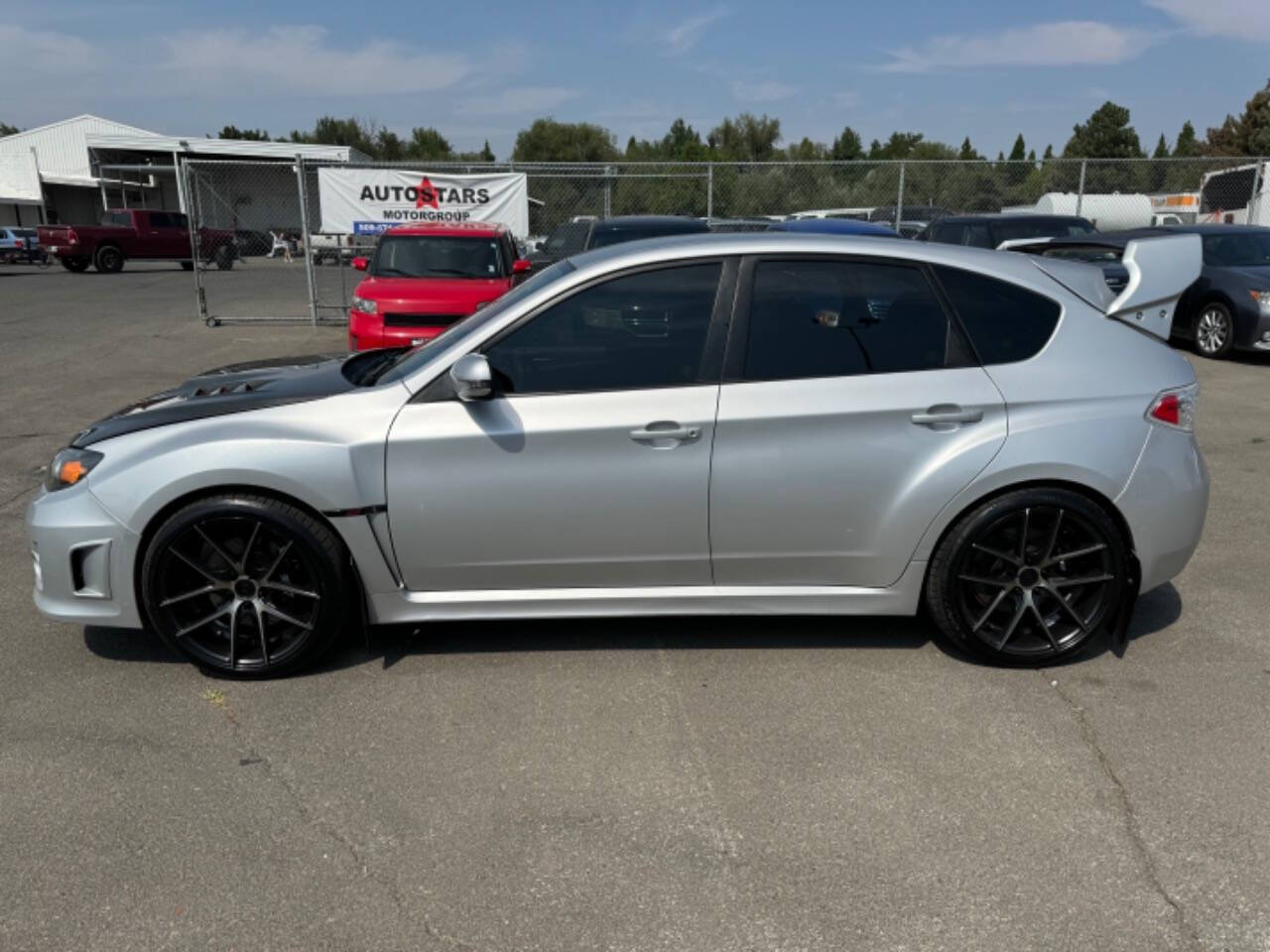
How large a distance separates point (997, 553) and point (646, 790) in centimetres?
171

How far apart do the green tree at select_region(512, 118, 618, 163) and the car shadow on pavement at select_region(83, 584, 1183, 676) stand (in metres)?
68.6

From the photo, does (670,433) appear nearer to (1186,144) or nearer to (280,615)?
(280,615)

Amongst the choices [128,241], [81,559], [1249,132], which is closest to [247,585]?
[81,559]

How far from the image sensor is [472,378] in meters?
3.57

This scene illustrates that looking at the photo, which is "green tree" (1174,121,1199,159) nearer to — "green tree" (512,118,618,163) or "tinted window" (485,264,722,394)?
"green tree" (512,118,618,163)

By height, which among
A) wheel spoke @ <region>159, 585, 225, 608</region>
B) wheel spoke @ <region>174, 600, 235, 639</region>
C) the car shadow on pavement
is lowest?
the car shadow on pavement

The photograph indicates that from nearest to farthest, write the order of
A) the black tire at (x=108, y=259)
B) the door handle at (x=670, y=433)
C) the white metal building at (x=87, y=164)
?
the door handle at (x=670, y=433), the black tire at (x=108, y=259), the white metal building at (x=87, y=164)

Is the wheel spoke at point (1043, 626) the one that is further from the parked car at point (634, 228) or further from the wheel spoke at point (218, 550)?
the parked car at point (634, 228)

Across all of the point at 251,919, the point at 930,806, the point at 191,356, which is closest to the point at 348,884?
the point at 251,919

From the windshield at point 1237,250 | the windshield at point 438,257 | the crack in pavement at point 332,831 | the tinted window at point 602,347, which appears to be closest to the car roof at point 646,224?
the windshield at point 438,257

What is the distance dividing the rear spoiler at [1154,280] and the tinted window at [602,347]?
5.24 feet

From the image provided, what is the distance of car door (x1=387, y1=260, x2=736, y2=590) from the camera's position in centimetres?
371

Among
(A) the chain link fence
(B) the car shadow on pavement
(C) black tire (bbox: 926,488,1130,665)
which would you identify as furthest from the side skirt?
(A) the chain link fence

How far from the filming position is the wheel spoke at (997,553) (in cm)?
384
